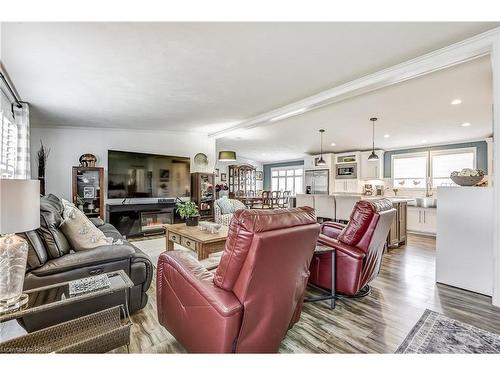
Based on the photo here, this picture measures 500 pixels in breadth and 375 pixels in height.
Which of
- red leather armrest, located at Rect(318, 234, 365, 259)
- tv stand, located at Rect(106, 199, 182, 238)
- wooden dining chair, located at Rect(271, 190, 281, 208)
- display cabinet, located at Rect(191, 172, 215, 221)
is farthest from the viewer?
wooden dining chair, located at Rect(271, 190, 281, 208)

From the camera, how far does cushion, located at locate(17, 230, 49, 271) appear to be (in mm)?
1613

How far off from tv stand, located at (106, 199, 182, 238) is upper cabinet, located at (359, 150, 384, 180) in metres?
5.68

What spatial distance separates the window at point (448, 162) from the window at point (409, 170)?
217 millimetres

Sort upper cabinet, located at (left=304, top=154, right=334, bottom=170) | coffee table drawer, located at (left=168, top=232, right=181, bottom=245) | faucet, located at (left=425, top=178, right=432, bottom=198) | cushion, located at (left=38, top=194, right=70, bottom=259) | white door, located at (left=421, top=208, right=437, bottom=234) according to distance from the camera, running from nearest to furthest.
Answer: cushion, located at (left=38, top=194, right=70, bottom=259), coffee table drawer, located at (left=168, top=232, right=181, bottom=245), white door, located at (left=421, top=208, right=437, bottom=234), faucet, located at (left=425, top=178, right=432, bottom=198), upper cabinet, located at (left=304, top=154, right=334, bottom=170)

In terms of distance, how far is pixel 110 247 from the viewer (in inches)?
77.3

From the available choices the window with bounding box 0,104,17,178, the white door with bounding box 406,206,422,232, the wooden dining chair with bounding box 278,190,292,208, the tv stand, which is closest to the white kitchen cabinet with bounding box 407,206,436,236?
the white door with bounding box 406,206,422,232

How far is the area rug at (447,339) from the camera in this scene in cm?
162

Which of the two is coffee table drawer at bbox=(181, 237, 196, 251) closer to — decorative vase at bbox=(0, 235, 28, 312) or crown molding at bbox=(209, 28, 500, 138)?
decorative vase at bbox=(0, 235, 28, 312)

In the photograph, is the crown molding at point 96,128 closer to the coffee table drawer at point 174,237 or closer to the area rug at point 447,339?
the coffee table drawer at point 174,237

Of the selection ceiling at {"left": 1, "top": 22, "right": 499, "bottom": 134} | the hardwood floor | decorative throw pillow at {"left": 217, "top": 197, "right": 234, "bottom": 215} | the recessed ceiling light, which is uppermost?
ceiling at {"left": 1, "top": 22, "right": 499, "bottom": 134}

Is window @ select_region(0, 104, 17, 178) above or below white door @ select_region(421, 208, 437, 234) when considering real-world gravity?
above

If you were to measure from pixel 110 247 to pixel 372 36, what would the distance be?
2.92 meters
